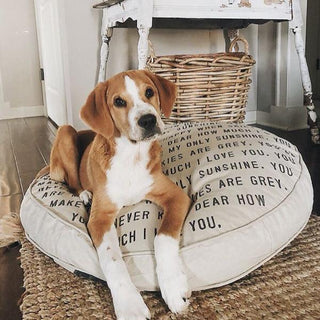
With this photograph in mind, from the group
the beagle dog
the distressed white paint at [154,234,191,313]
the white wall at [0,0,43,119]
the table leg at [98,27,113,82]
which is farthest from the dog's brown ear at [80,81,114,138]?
the white wall at [0,0,43,119]

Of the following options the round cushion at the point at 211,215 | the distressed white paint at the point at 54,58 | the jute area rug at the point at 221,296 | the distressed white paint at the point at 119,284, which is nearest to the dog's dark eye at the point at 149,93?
the round cushion at the point at 211,215

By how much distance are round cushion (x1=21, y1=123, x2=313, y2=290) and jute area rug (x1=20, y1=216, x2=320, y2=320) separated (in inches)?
1.2

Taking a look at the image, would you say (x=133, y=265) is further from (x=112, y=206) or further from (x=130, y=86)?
(x=130, y=86)

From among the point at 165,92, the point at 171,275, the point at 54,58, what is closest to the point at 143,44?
the point at 165,92

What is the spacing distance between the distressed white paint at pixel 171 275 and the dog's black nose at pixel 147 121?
294 millimetres

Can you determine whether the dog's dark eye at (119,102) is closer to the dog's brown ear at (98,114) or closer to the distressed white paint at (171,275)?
the dog's brown ear at (98,114)

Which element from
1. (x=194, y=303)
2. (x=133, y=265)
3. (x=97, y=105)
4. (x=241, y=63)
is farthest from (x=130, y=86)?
(x=241, y=63)

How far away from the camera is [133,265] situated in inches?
37.3

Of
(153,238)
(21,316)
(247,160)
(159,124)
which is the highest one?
(159,124)

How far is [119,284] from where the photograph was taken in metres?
0.87

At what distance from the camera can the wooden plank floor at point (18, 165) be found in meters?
1.02

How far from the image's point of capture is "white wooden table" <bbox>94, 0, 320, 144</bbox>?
1.86m

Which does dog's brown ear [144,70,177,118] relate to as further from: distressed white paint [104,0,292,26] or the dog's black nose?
distressed white paint [104,0,292,26]

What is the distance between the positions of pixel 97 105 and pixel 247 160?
1.49ft
